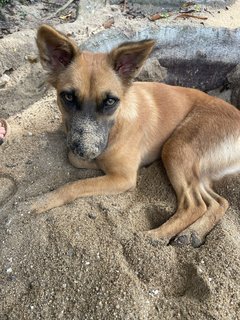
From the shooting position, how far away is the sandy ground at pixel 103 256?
2.89 meters

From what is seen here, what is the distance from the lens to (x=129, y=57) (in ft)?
11.4

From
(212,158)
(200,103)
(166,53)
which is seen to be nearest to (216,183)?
(212,158)

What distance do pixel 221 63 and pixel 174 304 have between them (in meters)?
3.34

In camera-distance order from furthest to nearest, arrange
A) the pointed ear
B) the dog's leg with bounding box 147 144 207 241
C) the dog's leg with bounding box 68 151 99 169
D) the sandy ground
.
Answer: the dog's leg with bounding box 68 151 99 169, the dog's leg with bounding box 147 144 207 241, the pointed ear, the sandy ground

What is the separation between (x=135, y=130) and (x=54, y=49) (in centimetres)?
113

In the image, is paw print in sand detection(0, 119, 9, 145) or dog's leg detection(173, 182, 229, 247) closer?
dog's leg detection(173, 182, 229, 247)

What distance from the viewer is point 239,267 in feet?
10.6

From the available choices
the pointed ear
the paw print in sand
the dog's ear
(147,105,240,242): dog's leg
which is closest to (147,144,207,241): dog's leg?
(147,105,240,242): dog's leg

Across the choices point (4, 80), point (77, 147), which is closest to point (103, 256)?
point (77, 147)

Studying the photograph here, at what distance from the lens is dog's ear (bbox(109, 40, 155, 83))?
10.8 ft

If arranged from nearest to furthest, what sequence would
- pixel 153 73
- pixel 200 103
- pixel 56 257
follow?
pixel 56 257
pixel 200 103
pixel 153 73

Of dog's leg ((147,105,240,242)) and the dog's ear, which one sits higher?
the dog's ear

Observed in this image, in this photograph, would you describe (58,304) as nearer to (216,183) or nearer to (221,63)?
(216,183)

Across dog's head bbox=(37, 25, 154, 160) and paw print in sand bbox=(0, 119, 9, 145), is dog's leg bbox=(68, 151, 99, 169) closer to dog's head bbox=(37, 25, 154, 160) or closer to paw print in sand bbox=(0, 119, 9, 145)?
dog's head bbox=(37, 25, 154, 160)
